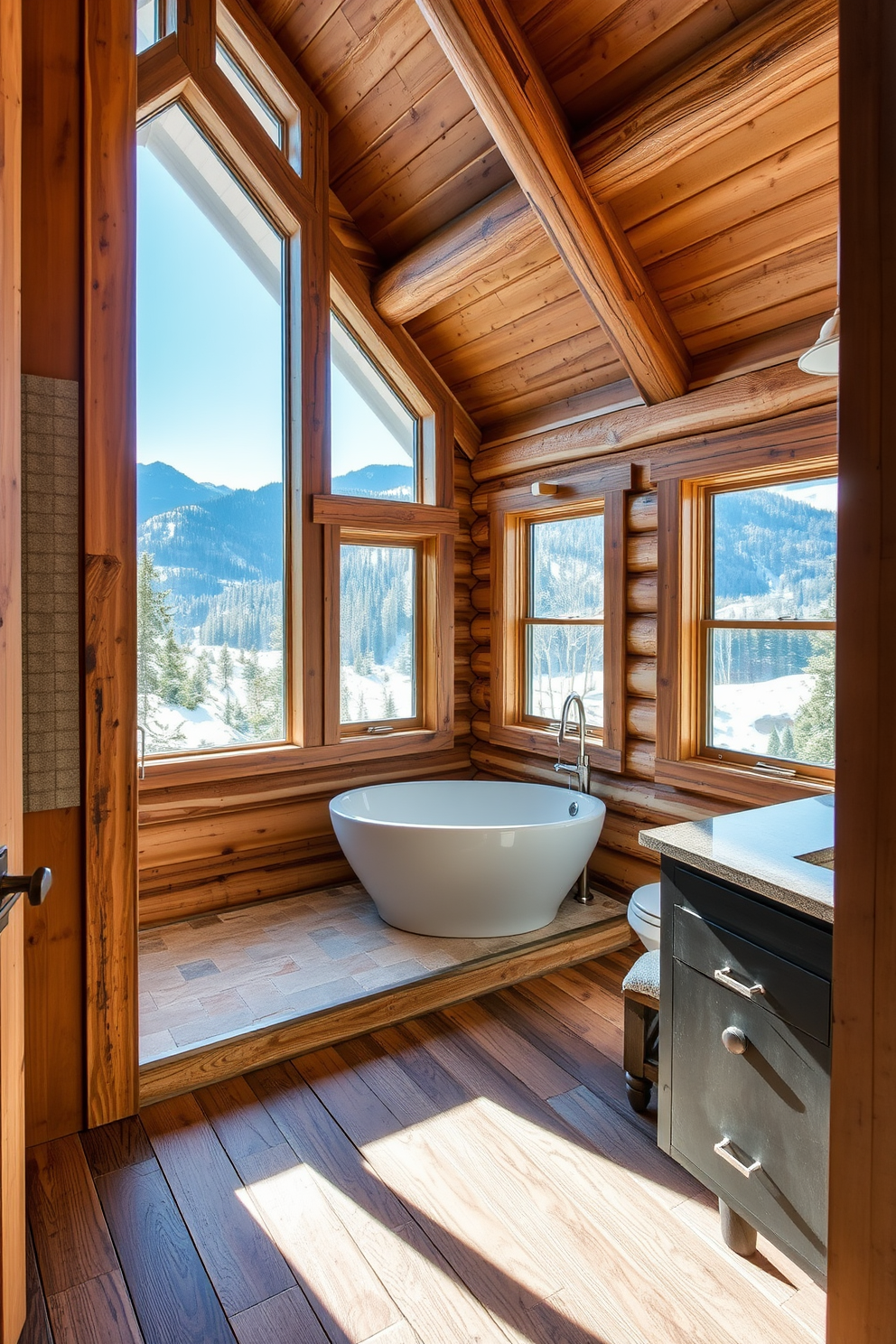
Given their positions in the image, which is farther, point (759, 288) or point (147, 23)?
point (147, 23)

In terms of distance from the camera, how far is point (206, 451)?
3.62 m

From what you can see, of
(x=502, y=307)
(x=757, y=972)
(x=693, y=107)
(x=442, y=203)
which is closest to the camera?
(x=757, y=972)

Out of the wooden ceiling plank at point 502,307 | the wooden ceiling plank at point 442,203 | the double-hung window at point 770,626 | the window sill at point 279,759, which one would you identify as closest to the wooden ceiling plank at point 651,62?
the wooden ceiling plank at point 442,203

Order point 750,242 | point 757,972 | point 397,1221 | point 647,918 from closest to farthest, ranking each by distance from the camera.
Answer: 1. point 757,972
2. point 397,1221
3. point 647,918
4. point 750,242

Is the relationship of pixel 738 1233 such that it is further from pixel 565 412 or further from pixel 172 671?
pixel 565 412

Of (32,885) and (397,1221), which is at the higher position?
(32,885)

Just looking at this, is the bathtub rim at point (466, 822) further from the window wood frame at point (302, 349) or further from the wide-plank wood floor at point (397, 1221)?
the wide-plank wood floor at point (397, 1221)

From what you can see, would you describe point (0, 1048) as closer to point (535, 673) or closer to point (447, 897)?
point (447, 897)

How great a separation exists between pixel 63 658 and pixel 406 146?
2.87 meters

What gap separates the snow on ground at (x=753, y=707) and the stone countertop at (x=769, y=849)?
993 mm

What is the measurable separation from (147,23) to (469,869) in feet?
12.7

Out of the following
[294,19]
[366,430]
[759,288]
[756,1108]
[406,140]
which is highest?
[294,19]

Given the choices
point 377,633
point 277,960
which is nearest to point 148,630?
point 377,633

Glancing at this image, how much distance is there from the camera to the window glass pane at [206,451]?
3.45m
